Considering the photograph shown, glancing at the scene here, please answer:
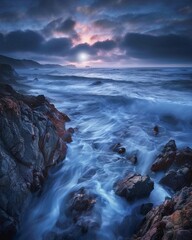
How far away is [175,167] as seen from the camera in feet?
25.5

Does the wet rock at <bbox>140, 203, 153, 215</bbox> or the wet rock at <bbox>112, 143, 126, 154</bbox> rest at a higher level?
the wet rock at <bbox>112, 143, 126, 154</bbox>

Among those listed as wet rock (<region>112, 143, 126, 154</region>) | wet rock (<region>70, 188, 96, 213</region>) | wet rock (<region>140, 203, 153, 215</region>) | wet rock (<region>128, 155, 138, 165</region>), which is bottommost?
wet rock (<region>70, 188, 96, 213</region>)

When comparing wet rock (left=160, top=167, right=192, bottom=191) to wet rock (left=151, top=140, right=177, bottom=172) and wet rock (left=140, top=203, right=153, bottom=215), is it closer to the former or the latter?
wet rock (left=151, top=140, right=177, bottom=172)

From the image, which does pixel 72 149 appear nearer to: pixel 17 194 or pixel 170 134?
pixel 17 194

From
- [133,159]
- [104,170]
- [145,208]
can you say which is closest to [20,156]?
[104,170]

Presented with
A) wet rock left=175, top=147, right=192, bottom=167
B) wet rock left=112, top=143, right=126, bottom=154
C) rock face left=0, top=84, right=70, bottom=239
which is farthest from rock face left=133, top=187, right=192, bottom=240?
wet rock left=112, top=143, right=126, bottom=154

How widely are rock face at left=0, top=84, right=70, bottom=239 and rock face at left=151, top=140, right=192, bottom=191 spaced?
4.17m

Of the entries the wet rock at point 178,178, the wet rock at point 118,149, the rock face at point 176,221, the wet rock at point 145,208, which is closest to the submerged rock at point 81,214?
the wet rock at point 145,208

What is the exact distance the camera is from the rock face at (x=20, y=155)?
5574 millimetres

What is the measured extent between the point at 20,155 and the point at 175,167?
5.46m

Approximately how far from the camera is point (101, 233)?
5727 millimetres

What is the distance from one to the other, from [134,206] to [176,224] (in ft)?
9.10

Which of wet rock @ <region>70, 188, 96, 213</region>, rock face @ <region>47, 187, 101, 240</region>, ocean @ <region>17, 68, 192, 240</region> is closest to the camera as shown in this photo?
rock face @ <region>47, 187, 101, 240</region>

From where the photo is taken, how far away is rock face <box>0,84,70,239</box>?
219 inches
